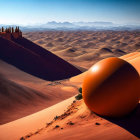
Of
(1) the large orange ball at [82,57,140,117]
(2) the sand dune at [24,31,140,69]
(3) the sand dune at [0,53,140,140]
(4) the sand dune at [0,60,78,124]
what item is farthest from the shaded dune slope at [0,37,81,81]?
(1) the large orange ball at [82,57,140,117]

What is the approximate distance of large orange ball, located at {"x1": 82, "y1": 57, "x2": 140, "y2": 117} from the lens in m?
7.91

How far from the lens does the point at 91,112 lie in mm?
9336

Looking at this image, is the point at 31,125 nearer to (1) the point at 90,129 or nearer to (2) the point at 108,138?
(1) the point at 90,129

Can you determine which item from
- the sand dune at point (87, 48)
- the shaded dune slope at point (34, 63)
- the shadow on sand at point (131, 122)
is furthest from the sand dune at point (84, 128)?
the sand dune at point (87, 48)

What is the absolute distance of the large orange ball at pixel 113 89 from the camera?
26.0ft

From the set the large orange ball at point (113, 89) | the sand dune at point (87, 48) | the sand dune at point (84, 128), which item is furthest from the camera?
the sand dune at point (87, 48)

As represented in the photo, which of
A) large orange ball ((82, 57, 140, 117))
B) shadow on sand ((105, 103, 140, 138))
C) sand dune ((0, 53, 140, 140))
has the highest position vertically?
large orange ball ((82, 57, 140, 117))

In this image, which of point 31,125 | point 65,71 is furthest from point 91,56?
point 31,125

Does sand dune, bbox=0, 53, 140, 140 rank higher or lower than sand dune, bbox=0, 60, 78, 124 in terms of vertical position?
higher

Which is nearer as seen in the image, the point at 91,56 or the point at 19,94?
the point at 19,94

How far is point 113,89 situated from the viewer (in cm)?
791

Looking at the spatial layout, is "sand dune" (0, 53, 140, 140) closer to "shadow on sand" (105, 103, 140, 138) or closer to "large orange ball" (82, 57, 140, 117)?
"shadow on sand" (105, 103, 140, 138)

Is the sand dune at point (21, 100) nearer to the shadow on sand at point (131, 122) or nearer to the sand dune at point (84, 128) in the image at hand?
the sand dune at point (84, 128)

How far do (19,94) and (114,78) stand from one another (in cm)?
1260
